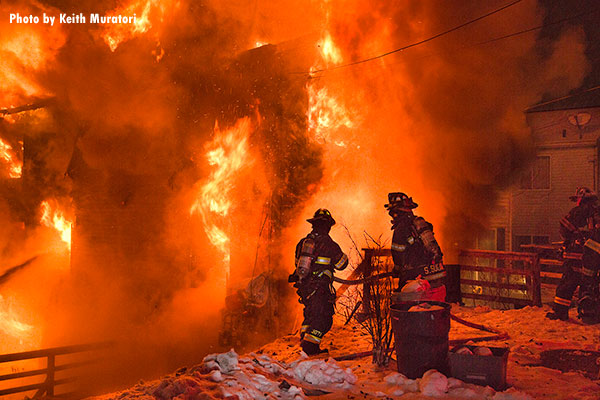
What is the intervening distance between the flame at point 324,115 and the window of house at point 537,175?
8720 mm

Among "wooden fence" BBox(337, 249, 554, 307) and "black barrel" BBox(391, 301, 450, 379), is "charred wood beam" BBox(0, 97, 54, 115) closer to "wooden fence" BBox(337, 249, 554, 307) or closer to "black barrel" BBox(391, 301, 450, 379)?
"wooden fence" BBox(337, 249, 554, 307)

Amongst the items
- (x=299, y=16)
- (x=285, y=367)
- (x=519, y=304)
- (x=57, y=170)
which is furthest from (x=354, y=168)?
(x=57, y=170)

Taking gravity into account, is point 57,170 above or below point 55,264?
above

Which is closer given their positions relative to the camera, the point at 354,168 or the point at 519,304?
the point at 519,304

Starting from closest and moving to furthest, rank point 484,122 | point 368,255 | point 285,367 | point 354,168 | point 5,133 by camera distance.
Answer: point 285,367, point 368,255, point 354,168, point 484,122, point 5,133

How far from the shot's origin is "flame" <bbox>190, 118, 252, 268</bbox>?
13633mm

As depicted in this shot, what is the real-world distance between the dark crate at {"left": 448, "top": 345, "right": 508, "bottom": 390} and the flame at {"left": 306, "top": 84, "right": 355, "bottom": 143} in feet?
26.8

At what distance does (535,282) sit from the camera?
35.1 feet

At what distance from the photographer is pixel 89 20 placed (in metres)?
15.3

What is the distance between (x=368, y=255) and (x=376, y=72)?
6.77m

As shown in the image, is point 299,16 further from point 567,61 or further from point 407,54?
point 567,61

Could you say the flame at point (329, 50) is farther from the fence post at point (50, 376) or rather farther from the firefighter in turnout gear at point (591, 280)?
the fence post at point (50, 376)

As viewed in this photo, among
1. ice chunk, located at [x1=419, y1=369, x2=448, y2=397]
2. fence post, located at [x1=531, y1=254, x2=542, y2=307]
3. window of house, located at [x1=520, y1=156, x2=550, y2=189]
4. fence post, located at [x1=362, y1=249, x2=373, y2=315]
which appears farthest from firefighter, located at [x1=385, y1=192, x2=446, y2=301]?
window of house, located at [x1=520, y1=156, x2=550, y2=189]

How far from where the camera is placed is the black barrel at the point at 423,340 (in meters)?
6.26
